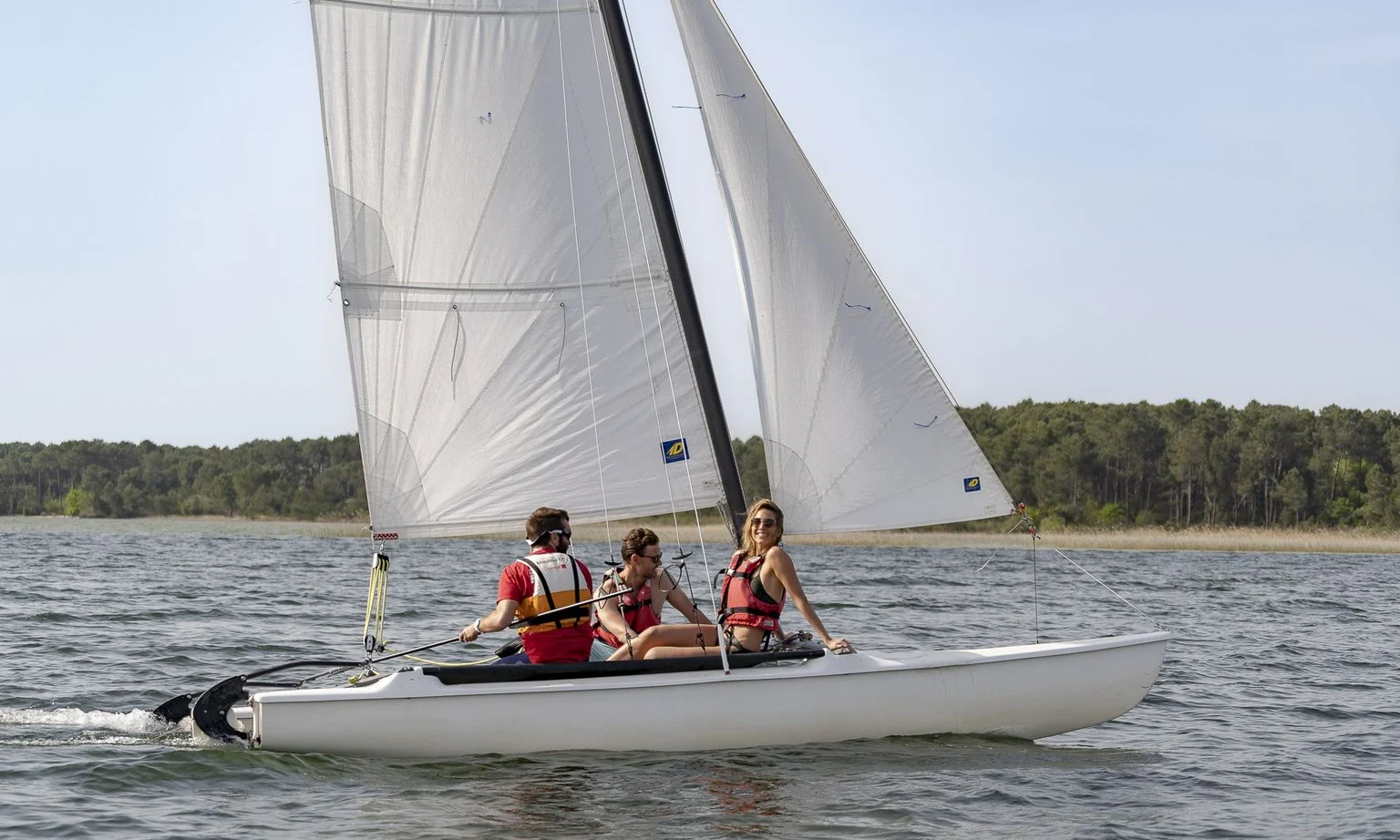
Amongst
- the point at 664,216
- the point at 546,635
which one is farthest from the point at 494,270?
the point at 546,635

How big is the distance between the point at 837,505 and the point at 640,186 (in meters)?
2.54

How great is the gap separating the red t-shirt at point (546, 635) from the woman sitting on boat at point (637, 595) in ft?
1.22

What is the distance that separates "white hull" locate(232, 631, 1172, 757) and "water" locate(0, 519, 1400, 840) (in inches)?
4.4

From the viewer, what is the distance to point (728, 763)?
812cm

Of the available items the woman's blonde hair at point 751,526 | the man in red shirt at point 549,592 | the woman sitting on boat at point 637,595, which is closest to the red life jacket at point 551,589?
the man in red shirt at point 549,592

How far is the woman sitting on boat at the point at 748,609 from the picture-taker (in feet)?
27.1

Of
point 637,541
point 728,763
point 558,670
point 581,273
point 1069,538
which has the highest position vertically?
point 581,273

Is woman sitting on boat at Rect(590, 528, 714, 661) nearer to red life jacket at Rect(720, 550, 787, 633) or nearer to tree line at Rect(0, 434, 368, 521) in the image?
red life jacket at Rect(720, 550, 787, 633)

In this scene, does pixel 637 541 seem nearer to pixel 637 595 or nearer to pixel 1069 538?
pixel 637 595

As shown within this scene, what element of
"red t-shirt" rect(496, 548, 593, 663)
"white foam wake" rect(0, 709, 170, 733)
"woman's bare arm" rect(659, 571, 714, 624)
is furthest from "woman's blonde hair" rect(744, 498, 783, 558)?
"white foam wake" rect(0, 709, 170, 733)

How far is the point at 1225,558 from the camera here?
136ft

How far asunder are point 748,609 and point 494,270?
2.92 metres

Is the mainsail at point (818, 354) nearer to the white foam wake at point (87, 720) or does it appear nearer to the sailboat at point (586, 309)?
the sailboat at point (586, 309)

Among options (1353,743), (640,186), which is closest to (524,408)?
(640,186)
